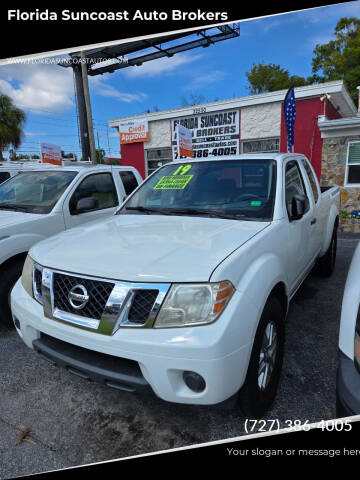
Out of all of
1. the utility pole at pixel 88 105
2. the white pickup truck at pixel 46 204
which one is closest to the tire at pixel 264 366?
the white pickup truck at pixel 46 204

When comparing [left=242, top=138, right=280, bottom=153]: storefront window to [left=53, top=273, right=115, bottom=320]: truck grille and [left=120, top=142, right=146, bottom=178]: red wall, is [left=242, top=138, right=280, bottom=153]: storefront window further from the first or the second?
[left=53, top=273, right=115, bottom=320]: truck grille

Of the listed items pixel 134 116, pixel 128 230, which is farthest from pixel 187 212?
pixel 134 116

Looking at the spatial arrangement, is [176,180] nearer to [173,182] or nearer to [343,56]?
[173,182]

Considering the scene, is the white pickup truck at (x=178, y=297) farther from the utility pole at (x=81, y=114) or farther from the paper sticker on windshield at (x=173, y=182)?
the utility pole at (x=81, y=114)

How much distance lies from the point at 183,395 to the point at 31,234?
262 cm

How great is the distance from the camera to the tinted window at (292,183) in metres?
2.84

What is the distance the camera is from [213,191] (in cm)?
296

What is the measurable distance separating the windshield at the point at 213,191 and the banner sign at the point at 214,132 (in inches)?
389

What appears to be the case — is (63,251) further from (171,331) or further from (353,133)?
(353,133)

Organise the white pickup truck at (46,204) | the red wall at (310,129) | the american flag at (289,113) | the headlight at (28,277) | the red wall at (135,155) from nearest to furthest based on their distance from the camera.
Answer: the headlight at (28,277) → the white pickup truck at (46,204) → the american flag at (289,113) → the red wall at (310,129) → the red wall at (135,155)

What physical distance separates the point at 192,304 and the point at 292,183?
1.97 meters

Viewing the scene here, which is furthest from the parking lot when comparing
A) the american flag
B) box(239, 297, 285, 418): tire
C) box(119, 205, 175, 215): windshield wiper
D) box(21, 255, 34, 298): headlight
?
the american flag

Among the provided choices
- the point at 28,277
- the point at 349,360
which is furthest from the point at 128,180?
the point at 349,360

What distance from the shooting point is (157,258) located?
6.19 feet
